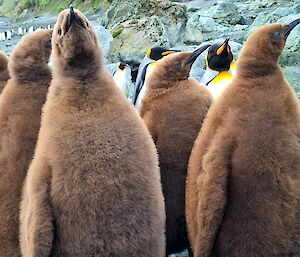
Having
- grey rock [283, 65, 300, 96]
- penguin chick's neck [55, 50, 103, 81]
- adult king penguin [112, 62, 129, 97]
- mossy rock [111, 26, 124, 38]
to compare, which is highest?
penguin chick's neck [55, 50, 103, 81]

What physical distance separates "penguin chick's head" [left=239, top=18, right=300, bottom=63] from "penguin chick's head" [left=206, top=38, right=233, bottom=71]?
1973 millimetres

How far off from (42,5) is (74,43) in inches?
1798

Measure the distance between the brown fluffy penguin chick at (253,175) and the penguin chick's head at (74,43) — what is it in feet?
2.50

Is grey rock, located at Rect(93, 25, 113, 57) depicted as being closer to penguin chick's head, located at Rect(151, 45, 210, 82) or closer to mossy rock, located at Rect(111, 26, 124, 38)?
mossy rock, located at Rect(111, 26, 124, 38)

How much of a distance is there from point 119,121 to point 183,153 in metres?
0.75

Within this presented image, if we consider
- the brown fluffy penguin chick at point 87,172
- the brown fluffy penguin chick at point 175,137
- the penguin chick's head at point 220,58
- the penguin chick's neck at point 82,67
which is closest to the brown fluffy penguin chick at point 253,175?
the brown fluffy penguin chick at point 87,172

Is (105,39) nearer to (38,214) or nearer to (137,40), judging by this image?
(137,40)

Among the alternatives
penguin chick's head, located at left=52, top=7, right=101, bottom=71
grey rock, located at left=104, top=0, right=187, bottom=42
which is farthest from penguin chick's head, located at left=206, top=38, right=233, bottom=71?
grey rock, located at left=104, top=0, right=187, bottom=42

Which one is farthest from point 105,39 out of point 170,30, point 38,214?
point 38,214

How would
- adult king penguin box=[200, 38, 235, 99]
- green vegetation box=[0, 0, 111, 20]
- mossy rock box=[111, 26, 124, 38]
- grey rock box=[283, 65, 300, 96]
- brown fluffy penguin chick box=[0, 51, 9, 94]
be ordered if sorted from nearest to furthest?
brown fluffy penguin chick box=[0, 51, 9, 94] → adult king penguin box=[200, 38, 235, 99] → grey rock box=[283, 65, 300, 96] → mossy rock box=[111, 26, 124, 38] → green vegetation box=[0, 0, 111, 20]

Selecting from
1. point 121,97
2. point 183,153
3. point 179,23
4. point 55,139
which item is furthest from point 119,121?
point 179,23

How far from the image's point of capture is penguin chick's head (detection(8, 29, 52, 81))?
3035 millimetres

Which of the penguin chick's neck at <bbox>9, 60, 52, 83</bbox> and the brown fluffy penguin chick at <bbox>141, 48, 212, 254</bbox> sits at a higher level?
the penguin chick's neck at <bbox>9, 60, 52, 83</bbox>

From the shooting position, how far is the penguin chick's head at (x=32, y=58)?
3.04m
